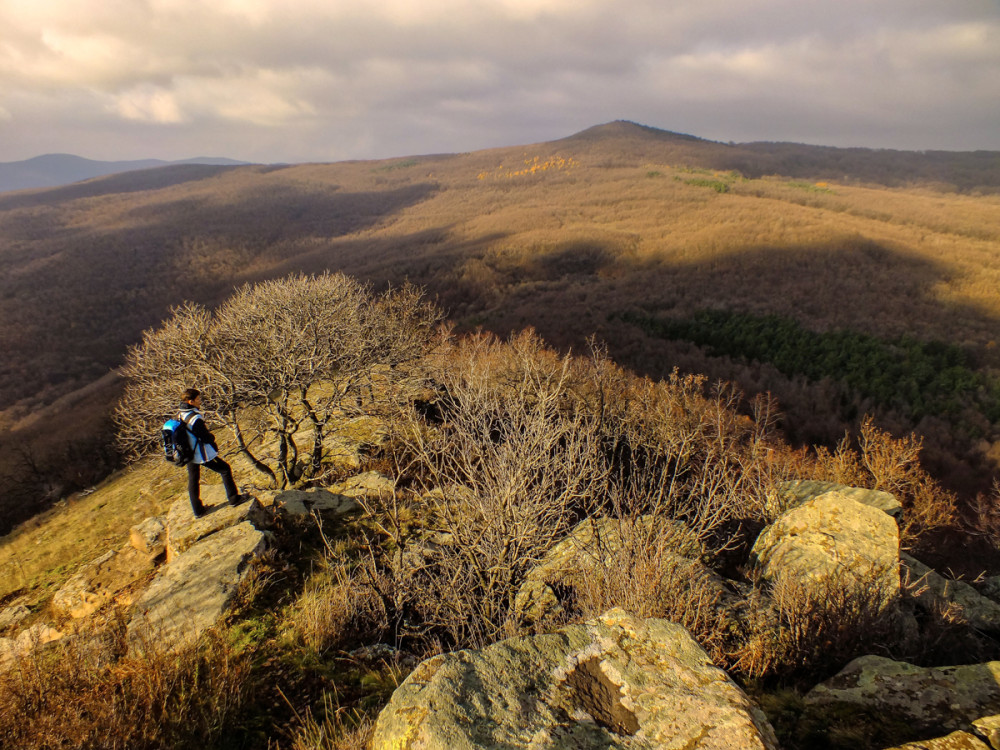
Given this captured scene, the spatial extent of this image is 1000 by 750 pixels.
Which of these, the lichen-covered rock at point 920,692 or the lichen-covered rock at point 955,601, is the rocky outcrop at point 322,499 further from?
the lichen-covered rock at point 955,601

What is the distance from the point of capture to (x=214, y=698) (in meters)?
3.24

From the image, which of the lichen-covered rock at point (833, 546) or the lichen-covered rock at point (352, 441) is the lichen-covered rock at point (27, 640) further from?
the lichen-covered rock at point (833, 546)

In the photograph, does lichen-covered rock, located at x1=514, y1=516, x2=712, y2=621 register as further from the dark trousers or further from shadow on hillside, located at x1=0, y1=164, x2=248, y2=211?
shadow on hillside, located at x1=0, y1=164, x2=248, y2=211

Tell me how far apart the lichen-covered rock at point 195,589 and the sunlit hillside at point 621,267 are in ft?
62.6

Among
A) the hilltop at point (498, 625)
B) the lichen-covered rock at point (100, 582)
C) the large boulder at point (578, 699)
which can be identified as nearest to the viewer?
the large boulder at point (578, 699)

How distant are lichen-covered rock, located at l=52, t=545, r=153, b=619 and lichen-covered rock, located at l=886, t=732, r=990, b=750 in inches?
330

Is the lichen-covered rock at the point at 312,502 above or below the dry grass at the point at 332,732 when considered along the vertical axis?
below

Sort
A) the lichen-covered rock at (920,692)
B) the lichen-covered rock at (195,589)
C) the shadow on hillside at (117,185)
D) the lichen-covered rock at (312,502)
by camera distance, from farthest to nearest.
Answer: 1. the shadow on hillside at (117,185)
2. the lichen-covered rock at (312,502)
3. the lichen-covered rock at (195,589)
4. the lichen-covered rock at (920,692)

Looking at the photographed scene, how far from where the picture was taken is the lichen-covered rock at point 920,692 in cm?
280

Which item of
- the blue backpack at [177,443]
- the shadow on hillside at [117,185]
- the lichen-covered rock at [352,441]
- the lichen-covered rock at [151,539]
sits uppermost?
the shadow on hillside at [117,185]

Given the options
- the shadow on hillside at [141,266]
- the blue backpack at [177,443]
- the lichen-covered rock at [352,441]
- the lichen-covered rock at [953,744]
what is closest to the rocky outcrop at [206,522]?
the blue backpack at [177,443]

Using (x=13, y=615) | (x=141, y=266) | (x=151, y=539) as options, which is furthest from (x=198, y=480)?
(x=141, y=266)

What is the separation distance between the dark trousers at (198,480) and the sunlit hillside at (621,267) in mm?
17573

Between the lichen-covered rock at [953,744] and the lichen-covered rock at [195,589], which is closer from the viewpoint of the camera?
the lichen-covered rock at [953,744]
